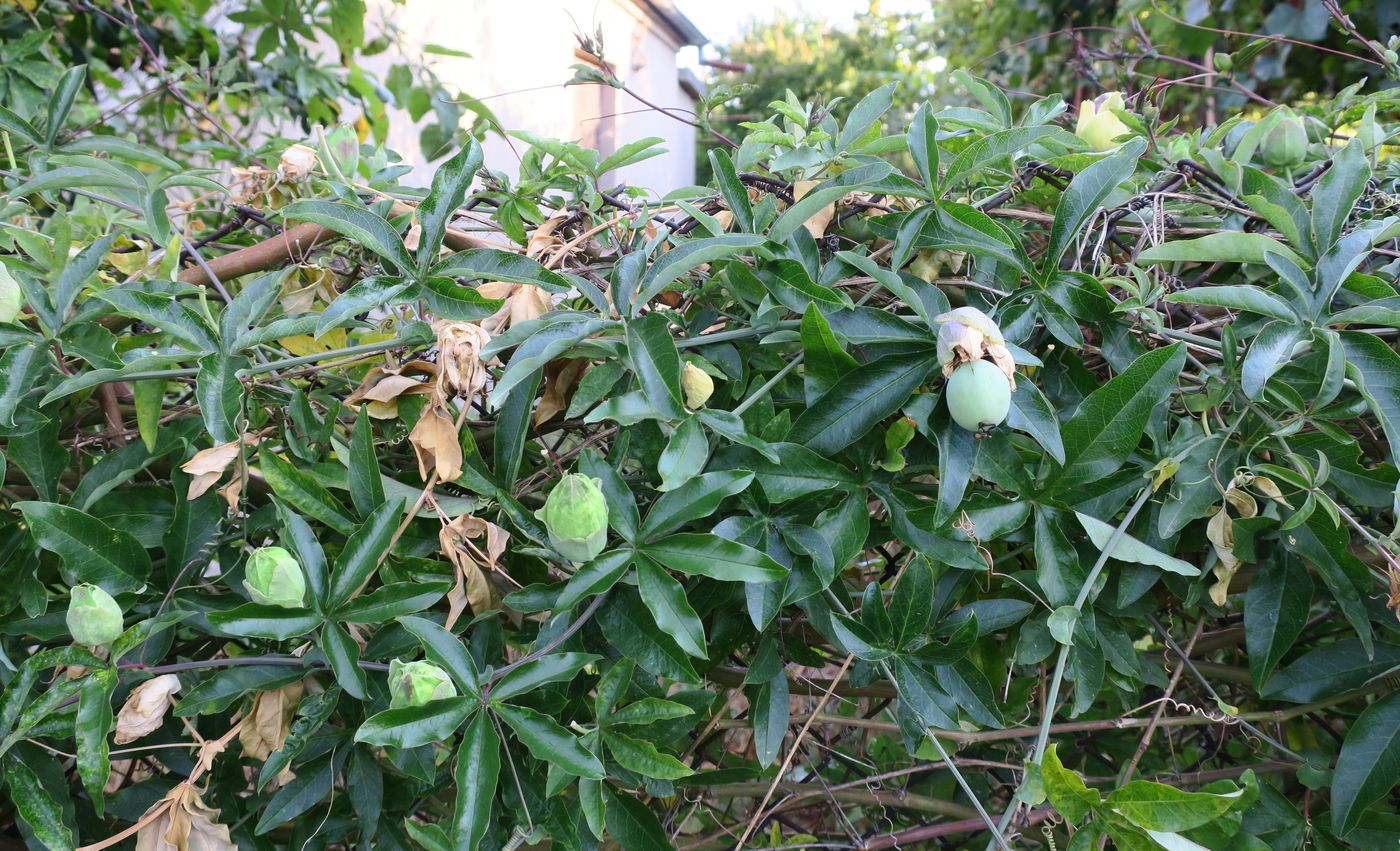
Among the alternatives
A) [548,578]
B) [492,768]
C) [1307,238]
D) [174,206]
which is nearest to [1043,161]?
[1307,238]

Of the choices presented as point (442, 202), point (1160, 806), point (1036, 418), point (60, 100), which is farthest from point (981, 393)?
point (60, 100)

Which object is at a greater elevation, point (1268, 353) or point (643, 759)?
point (1268, 353)

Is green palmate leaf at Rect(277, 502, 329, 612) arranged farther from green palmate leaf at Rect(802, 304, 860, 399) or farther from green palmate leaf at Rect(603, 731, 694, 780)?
green palmate leaf at Rect(802, 304, 860, 399)

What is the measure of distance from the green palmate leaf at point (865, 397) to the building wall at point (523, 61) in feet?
8.00

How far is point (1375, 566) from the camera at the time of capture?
2.44ft

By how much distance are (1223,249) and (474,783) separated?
0.64m

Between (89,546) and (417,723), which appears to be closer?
(417,723)

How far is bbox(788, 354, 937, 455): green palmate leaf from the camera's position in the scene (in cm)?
66

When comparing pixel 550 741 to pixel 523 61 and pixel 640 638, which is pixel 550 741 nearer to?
pixel 640 638

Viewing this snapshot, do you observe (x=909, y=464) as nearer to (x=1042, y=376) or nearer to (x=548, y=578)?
(x=1042, y=376)

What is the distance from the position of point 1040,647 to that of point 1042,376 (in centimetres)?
21

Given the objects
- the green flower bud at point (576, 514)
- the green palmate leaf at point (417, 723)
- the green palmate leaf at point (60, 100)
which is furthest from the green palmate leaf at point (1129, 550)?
the green palmate leaf at point (60, 100)

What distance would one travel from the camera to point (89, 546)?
0.70 meters

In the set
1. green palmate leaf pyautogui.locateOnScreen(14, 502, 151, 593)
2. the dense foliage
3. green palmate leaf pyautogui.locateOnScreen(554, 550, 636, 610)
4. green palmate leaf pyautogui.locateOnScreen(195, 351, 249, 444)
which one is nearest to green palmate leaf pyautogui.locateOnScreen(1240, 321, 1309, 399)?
the dense foliage
